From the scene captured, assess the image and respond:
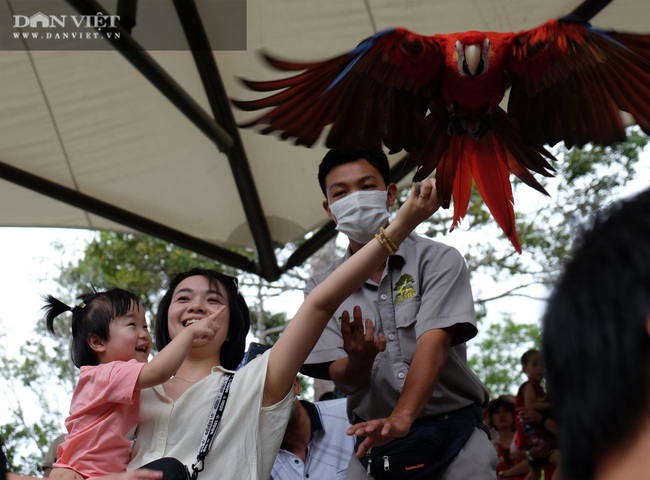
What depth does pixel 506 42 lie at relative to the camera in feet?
8.23

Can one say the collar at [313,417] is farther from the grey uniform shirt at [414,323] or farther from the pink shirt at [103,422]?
the pink shirt at [103,422]

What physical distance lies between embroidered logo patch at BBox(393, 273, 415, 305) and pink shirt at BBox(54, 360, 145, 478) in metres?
0.74

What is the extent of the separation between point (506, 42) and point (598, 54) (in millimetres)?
257

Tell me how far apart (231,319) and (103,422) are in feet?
1.57

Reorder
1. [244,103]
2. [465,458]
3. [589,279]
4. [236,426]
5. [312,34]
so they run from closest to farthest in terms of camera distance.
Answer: [589,279] → [236,426] → [465,458] → [244,103] → [312,34]

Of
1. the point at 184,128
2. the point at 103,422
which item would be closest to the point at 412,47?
the point at 103,422

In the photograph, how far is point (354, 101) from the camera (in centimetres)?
260

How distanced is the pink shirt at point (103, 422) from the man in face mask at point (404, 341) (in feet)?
1.80

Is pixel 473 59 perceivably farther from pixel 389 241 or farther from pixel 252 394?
pixel 252 394

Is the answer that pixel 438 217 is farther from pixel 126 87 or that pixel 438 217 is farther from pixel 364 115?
pixel 364 115

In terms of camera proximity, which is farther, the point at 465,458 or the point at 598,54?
the point at 598,54

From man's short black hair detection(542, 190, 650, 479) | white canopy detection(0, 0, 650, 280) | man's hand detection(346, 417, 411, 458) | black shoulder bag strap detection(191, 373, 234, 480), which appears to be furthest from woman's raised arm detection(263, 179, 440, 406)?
white canopy detection(0, 0, 650, 280)

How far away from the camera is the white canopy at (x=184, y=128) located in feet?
12.2

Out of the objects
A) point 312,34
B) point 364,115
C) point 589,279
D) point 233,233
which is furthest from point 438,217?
point 589,279
